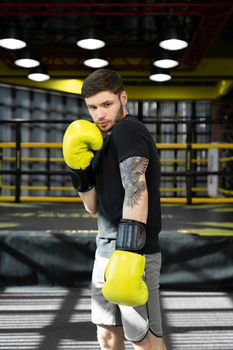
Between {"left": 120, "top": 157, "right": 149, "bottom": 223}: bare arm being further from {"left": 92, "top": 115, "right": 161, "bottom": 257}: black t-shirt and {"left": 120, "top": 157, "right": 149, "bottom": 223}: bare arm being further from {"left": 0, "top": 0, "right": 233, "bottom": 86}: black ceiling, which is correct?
{"left": 0, "top": 0, "right": 233, "bottom": 86}: black ceiling

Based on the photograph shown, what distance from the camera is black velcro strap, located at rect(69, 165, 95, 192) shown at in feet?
4.32

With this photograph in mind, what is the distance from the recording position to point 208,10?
6.53 metres

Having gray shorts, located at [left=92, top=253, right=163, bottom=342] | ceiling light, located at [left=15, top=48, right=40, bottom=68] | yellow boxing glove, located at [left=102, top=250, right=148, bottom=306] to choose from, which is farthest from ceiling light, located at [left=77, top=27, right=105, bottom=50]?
yellow boxing glove, located at [left=102, top=250, right=148, bottom=306]

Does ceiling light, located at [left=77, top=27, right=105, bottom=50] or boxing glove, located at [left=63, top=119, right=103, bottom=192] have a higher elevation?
ceiling light, located at [left=77, top=27, right=105, bottom=50]

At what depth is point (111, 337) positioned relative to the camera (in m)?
1.34

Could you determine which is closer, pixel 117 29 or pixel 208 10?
pixel 208 10

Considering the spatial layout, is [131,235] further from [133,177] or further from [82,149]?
[82,149]

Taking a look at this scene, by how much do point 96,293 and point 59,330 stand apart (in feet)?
3.10

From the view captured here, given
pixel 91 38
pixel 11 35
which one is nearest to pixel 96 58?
pixel 91 38

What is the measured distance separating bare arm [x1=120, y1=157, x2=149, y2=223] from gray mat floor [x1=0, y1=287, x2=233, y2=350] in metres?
1.01

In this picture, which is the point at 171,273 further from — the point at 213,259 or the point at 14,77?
the point at 14,77

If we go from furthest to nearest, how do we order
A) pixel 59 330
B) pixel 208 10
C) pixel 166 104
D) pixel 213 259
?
pixel 166 104, pixel 208 10, pixel 213 259, pixel 59 330

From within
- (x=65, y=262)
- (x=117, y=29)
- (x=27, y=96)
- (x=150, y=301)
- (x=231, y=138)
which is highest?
(x=117, y=29)

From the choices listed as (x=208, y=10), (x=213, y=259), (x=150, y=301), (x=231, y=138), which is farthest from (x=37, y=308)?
(x=231, y=138)
